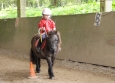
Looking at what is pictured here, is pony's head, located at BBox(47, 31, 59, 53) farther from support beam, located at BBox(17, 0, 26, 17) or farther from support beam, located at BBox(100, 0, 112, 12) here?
support beam, located at BBox(17, 0, 26, 17)

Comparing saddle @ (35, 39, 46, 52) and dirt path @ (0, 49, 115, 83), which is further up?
saddle @ (35, 39, 46, 52)

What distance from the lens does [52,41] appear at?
626 cm

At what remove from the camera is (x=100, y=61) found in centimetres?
775

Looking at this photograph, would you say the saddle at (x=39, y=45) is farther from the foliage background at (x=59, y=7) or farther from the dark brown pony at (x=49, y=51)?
the foliage background at (x=59, y=7)

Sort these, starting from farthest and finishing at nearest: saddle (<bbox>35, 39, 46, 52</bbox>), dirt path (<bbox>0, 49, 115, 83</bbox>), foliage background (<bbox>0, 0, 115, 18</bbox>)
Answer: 1. foliage background (<bbox>0, 0, 115, 18</bbox>)
2. saddle (<bbox>35, 39, 46, 52</bbox>)
3. dirt path (<bbox>0, 49, 115, 83</bbox>)

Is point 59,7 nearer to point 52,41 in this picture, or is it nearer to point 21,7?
point 21,7

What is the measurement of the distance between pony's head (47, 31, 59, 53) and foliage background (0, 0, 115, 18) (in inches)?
194

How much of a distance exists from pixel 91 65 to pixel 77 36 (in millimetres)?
1374

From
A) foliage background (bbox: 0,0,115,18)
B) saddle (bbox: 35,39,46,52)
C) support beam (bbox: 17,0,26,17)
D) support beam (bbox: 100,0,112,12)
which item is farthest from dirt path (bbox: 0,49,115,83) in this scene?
support beam (bbox: 17,0,26,17)

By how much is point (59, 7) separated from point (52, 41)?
10.6m

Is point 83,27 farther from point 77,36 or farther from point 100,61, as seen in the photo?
point 100,61

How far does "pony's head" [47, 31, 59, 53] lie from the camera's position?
6.26m

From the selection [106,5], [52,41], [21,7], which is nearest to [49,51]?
[52,41]

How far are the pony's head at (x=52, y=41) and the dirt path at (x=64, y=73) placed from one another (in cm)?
96
